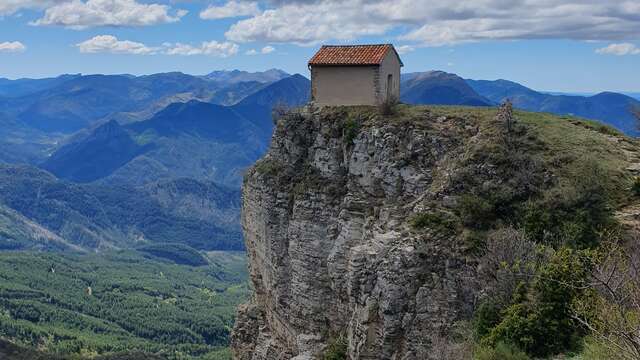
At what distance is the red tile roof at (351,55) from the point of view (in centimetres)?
4678

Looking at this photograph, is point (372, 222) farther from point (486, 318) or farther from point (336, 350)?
point (486, 318)

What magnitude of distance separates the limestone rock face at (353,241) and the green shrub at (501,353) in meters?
5.37

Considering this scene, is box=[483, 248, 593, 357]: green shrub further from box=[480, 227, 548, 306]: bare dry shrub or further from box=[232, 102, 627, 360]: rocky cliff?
box=[232, 102, 627, 360]: rocky cliff

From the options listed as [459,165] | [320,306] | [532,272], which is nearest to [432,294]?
[532,272]

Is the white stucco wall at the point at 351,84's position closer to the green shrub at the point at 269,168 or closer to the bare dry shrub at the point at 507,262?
the green shrub at the point at 269,168

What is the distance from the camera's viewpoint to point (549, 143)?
37.2 metres

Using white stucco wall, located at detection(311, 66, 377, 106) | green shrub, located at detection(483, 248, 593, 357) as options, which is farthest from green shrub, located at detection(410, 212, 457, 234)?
white stucco wall, located at detection(311, 66, 377, 106)

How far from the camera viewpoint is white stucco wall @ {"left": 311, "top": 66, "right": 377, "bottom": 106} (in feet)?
155

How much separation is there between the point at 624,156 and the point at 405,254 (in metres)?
14.6

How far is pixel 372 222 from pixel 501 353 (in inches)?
647

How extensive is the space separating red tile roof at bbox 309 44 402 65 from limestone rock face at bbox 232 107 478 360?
12.4ft

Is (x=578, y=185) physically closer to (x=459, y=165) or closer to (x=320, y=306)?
(x=459, y=165)

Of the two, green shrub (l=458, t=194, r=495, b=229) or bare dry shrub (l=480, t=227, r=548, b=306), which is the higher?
green shrub (l=458, t=194, r=495, b=229)

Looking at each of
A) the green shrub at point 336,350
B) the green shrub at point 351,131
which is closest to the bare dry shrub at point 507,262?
the green shrub at point 336,350
